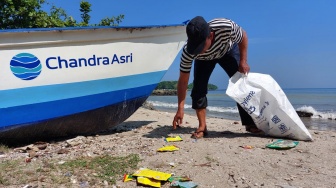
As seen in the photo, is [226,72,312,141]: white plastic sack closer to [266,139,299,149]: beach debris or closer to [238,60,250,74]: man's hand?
[238,60,250,74]: man's hand

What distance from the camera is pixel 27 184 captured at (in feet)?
7.11

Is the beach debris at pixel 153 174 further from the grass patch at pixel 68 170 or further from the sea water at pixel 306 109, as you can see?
the sea water at pixel 306 109

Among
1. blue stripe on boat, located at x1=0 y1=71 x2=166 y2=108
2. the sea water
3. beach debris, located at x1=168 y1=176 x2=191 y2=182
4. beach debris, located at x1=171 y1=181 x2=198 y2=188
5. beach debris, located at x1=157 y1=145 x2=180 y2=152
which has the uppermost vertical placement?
blue stripe on boat, located at x1=0 y1=71 x2=166 y2=108

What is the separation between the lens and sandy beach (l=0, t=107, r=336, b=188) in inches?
86.1

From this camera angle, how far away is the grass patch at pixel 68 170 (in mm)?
2211

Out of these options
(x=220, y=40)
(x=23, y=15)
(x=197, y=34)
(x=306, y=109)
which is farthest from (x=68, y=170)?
(x=306, y=109)

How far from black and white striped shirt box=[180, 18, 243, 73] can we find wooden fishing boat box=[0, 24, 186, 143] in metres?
0.98

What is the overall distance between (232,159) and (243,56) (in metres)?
1.30

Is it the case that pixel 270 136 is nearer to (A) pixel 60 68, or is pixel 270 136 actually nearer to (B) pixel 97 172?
(B) pixel 97 172

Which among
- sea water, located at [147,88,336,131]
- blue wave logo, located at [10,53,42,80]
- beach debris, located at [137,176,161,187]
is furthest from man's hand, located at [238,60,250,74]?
sea water, located at [147,88,336,131]

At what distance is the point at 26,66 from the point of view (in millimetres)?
3314

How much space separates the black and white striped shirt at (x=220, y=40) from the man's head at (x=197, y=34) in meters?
0.25

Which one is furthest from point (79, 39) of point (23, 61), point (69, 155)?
point (69, 155)

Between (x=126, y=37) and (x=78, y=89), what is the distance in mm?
909
